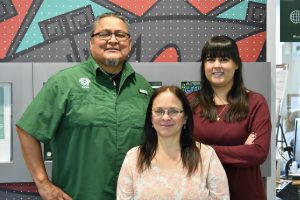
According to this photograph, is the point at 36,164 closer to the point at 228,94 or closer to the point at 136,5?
the point at 228,94

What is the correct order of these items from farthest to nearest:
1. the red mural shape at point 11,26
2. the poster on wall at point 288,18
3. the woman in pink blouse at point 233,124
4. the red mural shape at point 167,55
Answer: the poster on wall at point 288,18, the red mural shape at point 167,55, the red mural shape at point 11,26, the woman in pink blouse at point 233,124

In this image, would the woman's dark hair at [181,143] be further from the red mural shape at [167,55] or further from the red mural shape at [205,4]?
the red mural shape at [205,4]

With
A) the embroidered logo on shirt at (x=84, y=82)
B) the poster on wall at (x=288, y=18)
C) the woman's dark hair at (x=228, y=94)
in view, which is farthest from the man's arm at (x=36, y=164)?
the poster on wall at (x=288, y=18)

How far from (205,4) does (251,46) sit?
1.35 feet

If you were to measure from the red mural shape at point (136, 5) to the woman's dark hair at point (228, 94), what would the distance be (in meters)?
0.62

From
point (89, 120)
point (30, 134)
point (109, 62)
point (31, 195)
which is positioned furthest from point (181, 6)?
point (31, 195)

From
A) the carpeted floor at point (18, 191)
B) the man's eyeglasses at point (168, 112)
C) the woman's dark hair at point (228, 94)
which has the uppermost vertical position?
the woman's dark hair at point (228, 94)

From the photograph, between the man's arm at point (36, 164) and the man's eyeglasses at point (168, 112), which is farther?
the man's arm at point (36, 164)

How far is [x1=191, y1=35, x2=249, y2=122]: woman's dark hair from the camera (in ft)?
6.45

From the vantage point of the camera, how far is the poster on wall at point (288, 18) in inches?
105

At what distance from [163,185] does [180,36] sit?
1129 millimetres

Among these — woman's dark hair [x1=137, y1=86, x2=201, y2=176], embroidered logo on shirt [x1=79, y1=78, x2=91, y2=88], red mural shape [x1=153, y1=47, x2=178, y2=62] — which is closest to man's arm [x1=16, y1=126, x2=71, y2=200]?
embroidered logo on shirt [x1=79, y1=78, x2=91, y2=88]

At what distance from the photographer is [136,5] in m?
2.46

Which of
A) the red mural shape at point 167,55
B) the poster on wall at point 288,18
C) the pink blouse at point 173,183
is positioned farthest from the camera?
the poster on wall at point 288,18
